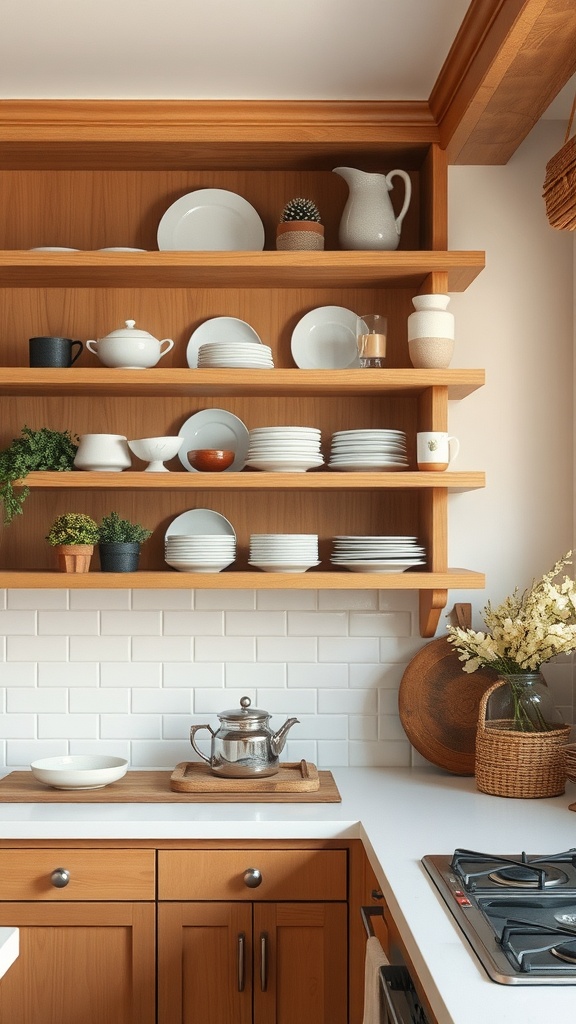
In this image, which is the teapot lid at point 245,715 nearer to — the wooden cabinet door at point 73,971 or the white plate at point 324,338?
the wooden cabinet door at point 73,971

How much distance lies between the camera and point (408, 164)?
9.59 feet

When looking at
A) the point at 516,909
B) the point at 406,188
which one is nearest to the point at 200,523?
the point at 406,188

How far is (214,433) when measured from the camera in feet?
9.48

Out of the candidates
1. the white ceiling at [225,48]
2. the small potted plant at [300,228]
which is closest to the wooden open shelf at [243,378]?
the small potted plant at [300,228]

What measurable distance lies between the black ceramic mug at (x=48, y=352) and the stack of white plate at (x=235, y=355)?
376mm

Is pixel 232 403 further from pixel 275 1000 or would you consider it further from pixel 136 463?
pixel 275 1000

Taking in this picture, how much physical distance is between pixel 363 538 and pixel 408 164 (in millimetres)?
1110

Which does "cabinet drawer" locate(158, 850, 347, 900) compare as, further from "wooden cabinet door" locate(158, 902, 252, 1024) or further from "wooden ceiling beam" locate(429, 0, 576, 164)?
"wooden ceiling beam" locate(429, 0, 576, 164)

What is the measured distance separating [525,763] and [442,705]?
376 mm

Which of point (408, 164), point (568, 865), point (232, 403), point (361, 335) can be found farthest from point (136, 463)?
point (568, 865)

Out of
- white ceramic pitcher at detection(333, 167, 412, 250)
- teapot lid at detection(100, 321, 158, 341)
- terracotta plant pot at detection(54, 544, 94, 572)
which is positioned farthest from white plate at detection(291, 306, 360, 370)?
terracotta plant pot at detection(54, 544, 94, 572)

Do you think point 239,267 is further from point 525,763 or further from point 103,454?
point 525,763

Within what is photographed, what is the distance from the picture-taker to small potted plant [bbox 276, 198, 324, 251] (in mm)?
2684

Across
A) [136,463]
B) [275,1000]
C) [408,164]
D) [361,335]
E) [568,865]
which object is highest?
[408,164]
